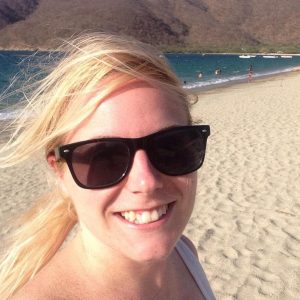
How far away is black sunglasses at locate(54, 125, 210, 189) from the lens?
3.84ft

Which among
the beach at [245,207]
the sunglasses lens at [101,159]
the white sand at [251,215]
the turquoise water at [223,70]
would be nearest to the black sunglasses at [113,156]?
the sunglasses lens at [101,159]

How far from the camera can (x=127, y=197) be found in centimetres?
117

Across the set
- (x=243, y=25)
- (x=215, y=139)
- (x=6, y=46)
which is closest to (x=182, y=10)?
(x=243, y=25)

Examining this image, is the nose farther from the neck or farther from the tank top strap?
the tank top strap

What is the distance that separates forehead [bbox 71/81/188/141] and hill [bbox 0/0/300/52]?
418 ft

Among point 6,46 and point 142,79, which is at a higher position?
point 142,79

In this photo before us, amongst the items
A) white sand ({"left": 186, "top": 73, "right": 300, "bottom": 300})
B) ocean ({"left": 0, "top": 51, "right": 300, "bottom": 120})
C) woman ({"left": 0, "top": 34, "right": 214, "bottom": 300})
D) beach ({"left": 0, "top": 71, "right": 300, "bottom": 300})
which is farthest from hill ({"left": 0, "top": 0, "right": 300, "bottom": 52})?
woman ({"left": 0, "top": 34, "right": 214, "bottom": 300})

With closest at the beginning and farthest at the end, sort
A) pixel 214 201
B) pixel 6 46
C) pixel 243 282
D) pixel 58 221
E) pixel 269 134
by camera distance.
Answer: pixel 58 221 < pixel 243 282 < pixel 214 201 < pixel 269 134 < pixel 6 46

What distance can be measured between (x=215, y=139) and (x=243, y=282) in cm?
693

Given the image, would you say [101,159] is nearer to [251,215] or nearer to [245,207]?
[251,215]

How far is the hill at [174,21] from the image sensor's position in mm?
132625

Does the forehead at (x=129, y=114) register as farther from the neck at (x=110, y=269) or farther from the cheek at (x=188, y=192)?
the neck at (x=110, y=269)

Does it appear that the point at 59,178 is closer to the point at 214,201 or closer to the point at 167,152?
the point at 167,152

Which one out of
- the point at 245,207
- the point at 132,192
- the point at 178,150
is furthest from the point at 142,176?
the point at 245,207
